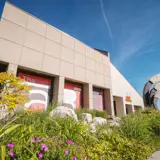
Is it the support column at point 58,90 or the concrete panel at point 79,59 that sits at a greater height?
the concrete panel at point 79,59

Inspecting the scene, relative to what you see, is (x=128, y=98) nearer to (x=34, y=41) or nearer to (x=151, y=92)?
(x=151, y=92)

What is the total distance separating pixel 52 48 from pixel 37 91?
4013 millimetres

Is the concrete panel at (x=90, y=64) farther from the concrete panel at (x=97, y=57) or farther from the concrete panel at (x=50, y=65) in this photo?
the concrete panel at (x=50, y=65)

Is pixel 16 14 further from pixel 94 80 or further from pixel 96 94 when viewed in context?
pixel 96 94

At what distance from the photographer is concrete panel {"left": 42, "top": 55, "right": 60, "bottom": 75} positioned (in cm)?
1017

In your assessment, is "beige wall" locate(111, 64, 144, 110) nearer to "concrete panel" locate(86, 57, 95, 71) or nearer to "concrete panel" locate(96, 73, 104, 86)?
"concrete panel" locate(96, 73, 104, 86)

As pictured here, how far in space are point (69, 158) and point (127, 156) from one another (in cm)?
201

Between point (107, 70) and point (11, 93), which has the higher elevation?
point (107, 70)

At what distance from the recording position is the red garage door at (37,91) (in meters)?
9.59

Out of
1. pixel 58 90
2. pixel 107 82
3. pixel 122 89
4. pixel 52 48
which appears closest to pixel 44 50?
pixel 52 48

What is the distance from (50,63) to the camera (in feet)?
34.6

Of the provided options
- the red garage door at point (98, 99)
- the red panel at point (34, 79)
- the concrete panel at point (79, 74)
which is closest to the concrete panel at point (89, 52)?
the concrete panel at point (79, 74)

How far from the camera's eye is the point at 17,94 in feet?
22.4

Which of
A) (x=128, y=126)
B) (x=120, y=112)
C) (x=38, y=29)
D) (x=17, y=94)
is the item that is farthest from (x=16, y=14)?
(x=120, y=112)
